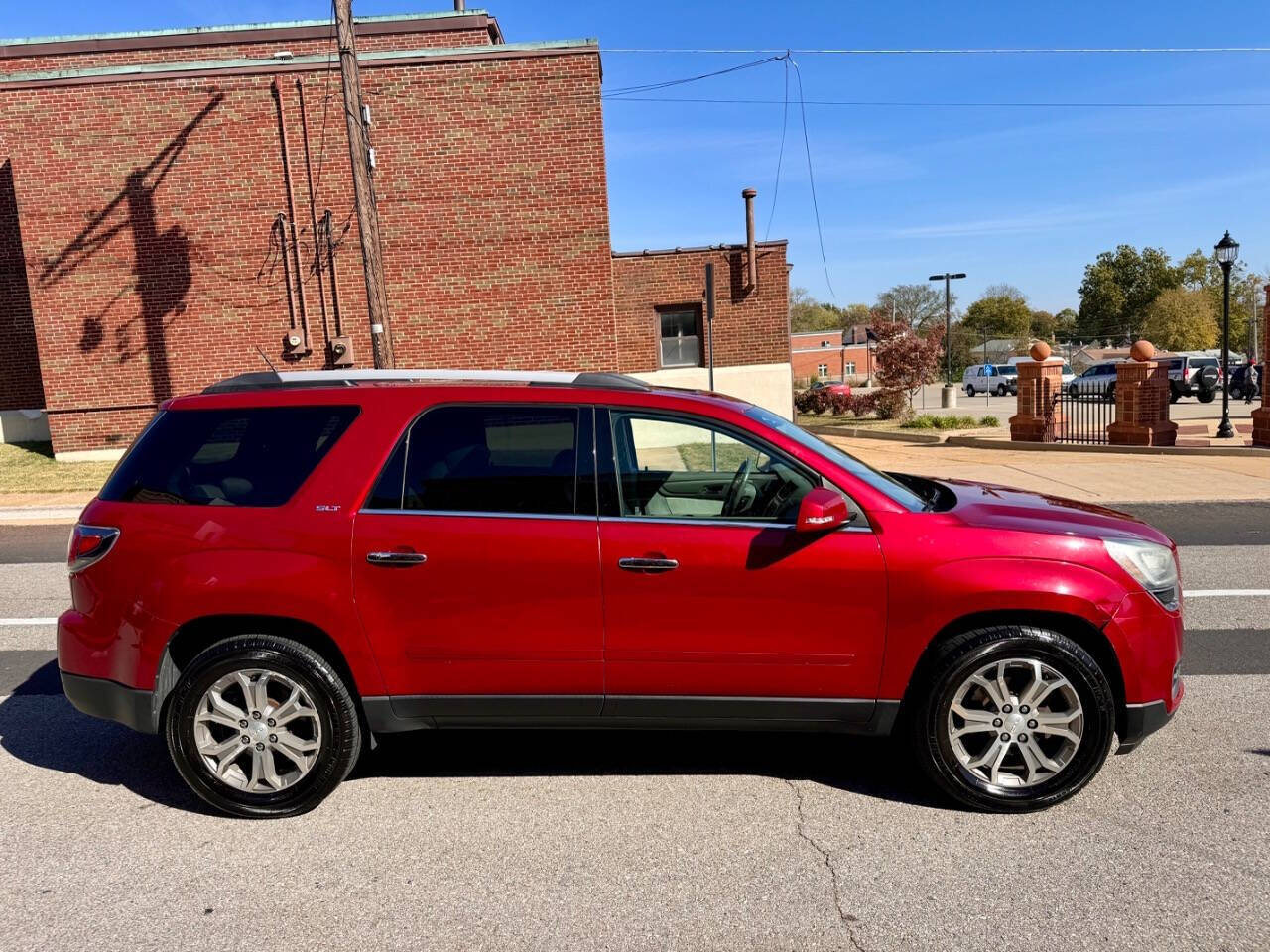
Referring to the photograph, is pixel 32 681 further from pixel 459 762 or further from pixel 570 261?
pixel 570 261

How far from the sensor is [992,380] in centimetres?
5084

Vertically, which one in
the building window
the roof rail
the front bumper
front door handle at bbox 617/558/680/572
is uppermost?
the building window

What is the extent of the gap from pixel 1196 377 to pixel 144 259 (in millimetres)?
35110

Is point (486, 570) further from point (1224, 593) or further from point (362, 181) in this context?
point (362, 181)

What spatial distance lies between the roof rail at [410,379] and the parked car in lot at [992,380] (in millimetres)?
47425

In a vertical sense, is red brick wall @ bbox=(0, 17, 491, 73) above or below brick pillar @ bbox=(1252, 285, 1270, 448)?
above

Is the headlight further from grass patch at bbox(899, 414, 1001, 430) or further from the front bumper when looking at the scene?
grass patch at bbox(899, 414, 1001, 430)

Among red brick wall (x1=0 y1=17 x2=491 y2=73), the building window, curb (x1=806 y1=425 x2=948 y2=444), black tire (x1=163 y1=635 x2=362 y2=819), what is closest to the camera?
black tire (x1=163 y1=635 x2=362 y2=819)

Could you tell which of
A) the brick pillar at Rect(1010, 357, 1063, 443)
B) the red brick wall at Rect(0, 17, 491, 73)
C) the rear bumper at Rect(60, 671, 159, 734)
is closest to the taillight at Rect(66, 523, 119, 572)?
the rear bumper at Rect(60, 671, 159, 734)

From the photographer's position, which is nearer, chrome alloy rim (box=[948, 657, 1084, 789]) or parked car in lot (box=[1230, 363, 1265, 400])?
chrome alloy rim (box=[948, 657, 1084, 789])

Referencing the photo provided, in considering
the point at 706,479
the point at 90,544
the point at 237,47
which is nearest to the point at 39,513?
the point at 90,544

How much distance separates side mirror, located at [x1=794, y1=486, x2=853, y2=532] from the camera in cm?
341

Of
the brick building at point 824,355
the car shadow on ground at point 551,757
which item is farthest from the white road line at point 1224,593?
the brick building at point 824,355

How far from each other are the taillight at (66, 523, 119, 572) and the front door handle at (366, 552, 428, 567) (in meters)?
1.11
